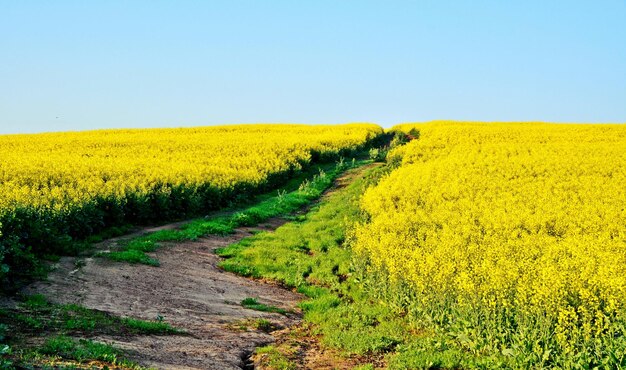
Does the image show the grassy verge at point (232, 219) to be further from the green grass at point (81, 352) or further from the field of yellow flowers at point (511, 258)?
the green grass at point (81, 352)

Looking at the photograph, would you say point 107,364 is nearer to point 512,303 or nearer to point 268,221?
point 512,303

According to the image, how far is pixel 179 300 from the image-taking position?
47.6ft

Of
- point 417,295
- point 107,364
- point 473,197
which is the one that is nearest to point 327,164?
point 473,197

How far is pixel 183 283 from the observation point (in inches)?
642

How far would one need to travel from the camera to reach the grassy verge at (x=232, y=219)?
18.7 meters

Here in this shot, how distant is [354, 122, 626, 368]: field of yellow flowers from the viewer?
993cm

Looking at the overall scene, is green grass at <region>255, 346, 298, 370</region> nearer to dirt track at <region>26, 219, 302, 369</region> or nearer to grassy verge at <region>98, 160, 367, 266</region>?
dirt track at <region>26, 219, 302, 369</region>

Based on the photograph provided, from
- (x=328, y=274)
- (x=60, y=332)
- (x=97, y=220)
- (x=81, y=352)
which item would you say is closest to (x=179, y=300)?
(x=60, y=332)

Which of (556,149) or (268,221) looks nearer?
(268,221)

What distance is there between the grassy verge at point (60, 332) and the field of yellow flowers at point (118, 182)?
85.3 inches

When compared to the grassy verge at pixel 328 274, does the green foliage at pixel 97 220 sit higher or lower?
higher

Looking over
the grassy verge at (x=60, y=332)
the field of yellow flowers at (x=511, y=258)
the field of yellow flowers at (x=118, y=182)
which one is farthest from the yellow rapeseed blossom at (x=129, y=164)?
the field of yellow flowers at (x=511, y=258)

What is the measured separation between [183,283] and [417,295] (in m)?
A: 7.11

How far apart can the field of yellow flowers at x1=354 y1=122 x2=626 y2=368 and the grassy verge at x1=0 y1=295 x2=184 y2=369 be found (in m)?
5.76
